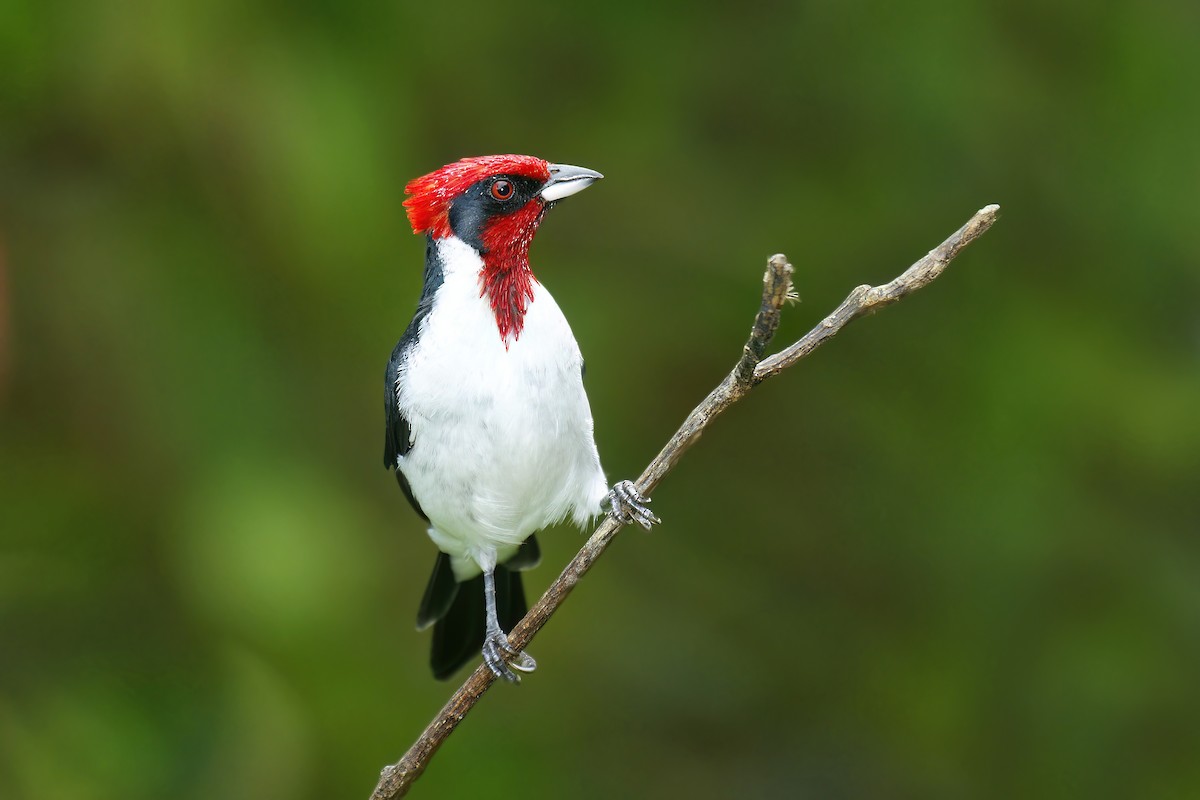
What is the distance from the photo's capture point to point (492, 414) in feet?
10.1

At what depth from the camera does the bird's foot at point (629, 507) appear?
3094 millimetres

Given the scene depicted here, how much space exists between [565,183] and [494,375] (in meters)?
0.50

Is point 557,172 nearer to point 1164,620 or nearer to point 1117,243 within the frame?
point 1117,243

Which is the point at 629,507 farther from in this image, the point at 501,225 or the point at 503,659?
the point at 501,225

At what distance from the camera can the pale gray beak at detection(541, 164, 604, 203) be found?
3.08 m

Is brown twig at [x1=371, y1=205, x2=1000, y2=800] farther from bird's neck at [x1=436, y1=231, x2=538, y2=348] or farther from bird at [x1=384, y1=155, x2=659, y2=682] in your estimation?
bird's neck at [x1=436, y1=231, x2=538, y2=348]

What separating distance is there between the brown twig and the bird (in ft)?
0.70

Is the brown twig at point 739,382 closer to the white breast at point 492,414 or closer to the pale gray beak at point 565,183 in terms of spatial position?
the white breast at point 492,414

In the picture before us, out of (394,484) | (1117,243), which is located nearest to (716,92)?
(1117,243)

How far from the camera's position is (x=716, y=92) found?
564cm

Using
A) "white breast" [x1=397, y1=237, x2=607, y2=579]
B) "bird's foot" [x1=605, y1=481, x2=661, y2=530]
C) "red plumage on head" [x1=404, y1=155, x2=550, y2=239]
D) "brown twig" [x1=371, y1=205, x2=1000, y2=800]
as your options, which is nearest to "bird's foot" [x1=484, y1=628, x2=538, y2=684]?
"brown twig" [x1=371, y1=205, x2=1000, y2=800]

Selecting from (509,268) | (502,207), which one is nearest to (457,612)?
(509,268)

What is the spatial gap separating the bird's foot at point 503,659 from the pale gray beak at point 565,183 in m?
1.10

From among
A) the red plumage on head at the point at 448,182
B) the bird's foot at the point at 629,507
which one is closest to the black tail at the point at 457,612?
the bird's foot at the point at 629,507
